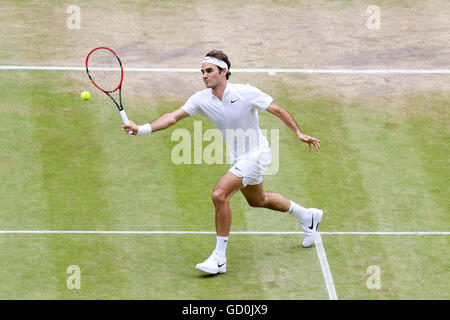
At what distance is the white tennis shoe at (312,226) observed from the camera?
1200 cm

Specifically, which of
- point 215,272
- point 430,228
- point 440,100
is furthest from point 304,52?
point 215,272

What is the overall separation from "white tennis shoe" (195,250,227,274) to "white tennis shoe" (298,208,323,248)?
1.18 m

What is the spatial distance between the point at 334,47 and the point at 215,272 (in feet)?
23.8

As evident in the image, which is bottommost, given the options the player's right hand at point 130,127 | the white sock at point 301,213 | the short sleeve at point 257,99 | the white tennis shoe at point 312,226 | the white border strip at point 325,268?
the white border strip at point 325,268

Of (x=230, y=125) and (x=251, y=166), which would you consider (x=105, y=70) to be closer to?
(x=230, y=125)

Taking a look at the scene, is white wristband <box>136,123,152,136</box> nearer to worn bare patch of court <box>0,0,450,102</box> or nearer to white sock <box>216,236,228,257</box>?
white sock <box>216,236,228,257</box>

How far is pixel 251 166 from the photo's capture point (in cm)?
1135

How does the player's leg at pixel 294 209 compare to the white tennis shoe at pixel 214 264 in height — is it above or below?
above

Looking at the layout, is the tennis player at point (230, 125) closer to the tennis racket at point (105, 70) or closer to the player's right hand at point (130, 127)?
the player's right hand at point (130, 127)

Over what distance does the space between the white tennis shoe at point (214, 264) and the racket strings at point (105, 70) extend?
5.14 m

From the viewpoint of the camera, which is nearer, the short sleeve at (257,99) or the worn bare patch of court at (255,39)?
the short sleeve at (257,99)

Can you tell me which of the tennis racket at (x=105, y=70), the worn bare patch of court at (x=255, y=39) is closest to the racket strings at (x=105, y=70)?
the tennis racket at (x=105, y=70)

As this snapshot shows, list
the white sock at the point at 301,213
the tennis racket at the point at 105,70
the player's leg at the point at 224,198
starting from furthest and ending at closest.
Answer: the tennis racket at the point at 105,70 < the white sock at the point at 301,213 < the player's leg at the point at 224,198
